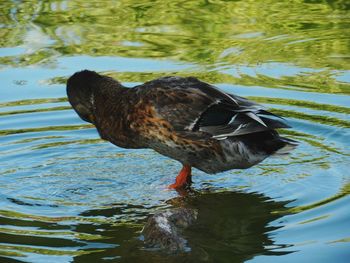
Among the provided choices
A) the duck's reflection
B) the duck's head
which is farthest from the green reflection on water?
the duck's reflection

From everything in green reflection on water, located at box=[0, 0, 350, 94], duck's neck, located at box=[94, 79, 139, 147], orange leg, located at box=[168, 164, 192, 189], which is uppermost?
duck's neck, located at box=[94, 79, 139, 147]

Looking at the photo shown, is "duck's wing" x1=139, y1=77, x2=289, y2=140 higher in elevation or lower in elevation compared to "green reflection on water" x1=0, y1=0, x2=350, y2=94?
higher

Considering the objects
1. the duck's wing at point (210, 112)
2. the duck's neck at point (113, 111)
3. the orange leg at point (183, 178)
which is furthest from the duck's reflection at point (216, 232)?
the duck's neck at point (113, 111)

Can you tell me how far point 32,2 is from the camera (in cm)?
1384

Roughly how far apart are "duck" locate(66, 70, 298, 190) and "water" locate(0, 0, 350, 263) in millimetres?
270

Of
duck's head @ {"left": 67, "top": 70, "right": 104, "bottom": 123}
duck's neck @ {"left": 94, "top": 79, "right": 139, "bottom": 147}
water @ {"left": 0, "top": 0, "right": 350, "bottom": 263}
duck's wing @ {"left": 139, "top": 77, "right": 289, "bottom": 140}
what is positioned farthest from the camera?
duck's head @ {"left": 67, "top": 70, "right": 104, "bottom": 123}

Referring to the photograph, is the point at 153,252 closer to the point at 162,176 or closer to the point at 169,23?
the point at 162,176

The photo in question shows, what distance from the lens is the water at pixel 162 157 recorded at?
645 cm

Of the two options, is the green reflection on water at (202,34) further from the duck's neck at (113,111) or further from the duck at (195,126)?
the duck at (195,126)

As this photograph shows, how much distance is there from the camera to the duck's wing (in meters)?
7.46

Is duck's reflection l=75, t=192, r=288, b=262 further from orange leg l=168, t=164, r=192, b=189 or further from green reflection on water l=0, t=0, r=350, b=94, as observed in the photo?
green reflection on water l=0, t=0, r=350, b=94

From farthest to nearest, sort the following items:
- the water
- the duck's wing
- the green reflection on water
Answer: the green reflection on water → the duck's wing → the water

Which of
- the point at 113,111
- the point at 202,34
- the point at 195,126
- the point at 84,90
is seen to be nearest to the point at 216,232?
the point at 195,126

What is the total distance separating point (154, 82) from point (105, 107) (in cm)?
48
